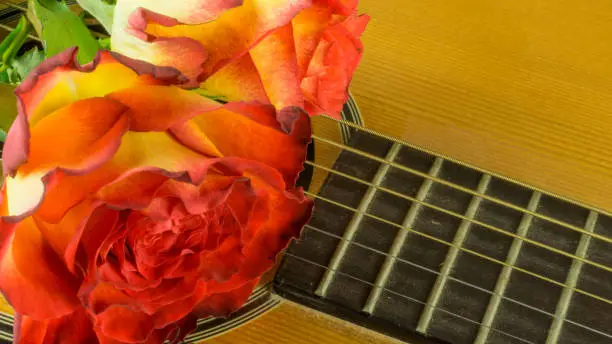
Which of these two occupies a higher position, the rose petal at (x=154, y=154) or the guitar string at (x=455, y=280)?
the rose petal at (x=154, y=154)

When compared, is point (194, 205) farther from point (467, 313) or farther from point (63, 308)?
point (467, 313)

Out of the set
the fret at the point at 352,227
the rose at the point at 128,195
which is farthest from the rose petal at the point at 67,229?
the fret at the point at 352,227

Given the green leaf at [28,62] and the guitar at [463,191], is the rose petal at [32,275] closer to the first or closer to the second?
the green leaf at [28,62]

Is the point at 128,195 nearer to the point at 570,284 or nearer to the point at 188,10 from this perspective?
the point at 188,10

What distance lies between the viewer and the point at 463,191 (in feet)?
2.16

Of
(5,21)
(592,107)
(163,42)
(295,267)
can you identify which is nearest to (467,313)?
(295,267)

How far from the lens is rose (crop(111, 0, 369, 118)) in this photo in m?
0.32

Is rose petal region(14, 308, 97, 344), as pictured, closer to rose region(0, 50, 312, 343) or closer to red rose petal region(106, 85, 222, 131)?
rose region(0, 50, 312, 343)

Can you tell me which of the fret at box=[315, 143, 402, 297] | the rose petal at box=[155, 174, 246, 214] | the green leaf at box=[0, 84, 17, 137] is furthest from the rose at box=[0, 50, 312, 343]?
the fret at box=[315, 143, 402, 297]

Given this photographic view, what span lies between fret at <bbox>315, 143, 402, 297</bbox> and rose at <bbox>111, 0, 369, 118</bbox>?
24 cm

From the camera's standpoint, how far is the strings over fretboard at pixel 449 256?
1.98 ft

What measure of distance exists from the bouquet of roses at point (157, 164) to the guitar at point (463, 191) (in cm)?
24

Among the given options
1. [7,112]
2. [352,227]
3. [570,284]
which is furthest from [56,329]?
[570,284]

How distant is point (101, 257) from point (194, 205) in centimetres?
6
